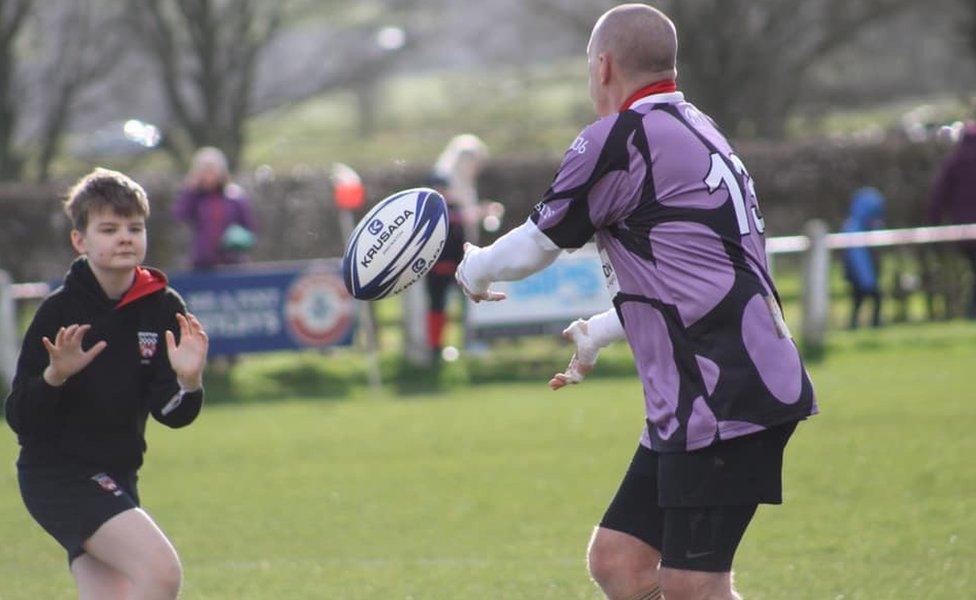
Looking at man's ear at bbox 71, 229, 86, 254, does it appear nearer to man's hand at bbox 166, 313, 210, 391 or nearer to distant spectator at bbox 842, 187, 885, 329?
man's hand at bbox 166, 313, 210, 391

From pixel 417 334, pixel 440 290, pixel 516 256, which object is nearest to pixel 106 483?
pixel 516 256

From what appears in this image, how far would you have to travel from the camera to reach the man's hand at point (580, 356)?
4805 mm

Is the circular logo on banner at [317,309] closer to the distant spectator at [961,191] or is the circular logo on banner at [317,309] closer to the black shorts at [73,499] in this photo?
the distant spectator at [961,191]

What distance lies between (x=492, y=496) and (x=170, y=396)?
3.93 metres

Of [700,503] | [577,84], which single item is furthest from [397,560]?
[577,84]

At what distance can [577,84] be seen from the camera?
3161 centimetres

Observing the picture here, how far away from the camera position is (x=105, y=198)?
5.19m

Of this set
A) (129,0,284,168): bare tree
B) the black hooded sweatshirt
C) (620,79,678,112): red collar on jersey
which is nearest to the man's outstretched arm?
(620,79,678,112): red collar on jersey

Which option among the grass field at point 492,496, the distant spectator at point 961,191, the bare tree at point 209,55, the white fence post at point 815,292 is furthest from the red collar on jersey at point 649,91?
the bare tree at point 209,55

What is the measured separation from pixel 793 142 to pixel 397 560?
1575cm

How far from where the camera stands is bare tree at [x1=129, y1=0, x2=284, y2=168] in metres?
24.9

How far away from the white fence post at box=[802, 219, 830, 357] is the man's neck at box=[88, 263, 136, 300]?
10.4 meters

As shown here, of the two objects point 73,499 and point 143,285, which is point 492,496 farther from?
point 73,499

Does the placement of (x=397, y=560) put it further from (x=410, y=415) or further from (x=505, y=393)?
(x=505, y=393)
